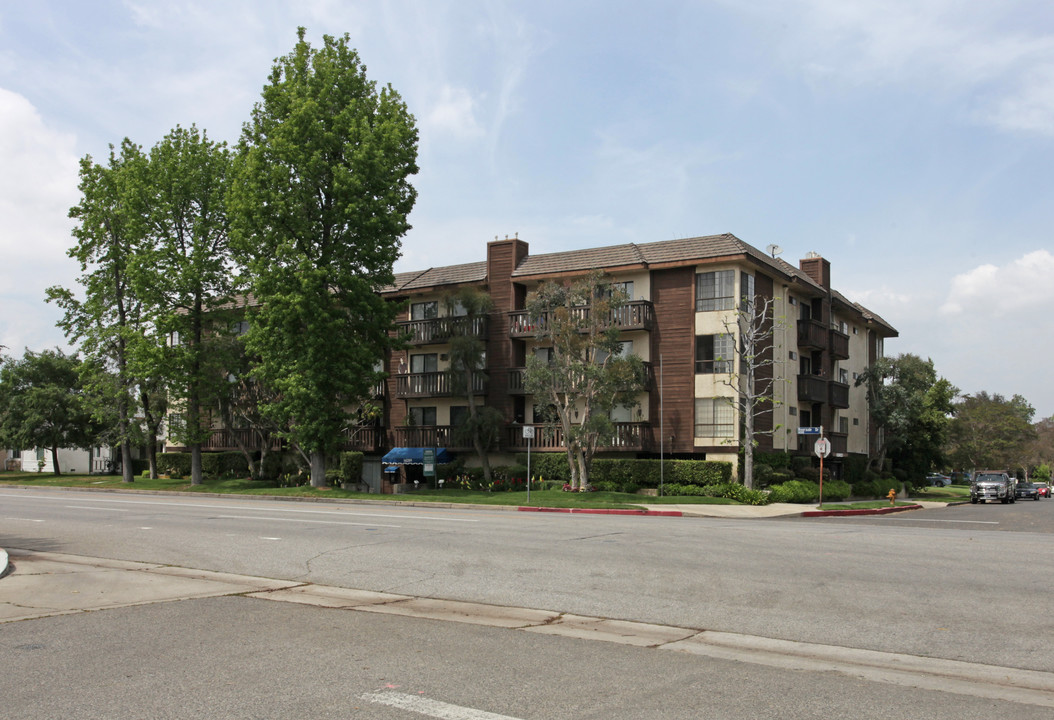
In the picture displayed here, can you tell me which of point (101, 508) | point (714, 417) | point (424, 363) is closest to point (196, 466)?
point (424, 363)

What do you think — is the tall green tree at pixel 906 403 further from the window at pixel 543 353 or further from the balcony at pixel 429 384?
the balcony at pixel 429 384

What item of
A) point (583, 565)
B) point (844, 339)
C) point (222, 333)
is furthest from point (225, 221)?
point (583, 565)

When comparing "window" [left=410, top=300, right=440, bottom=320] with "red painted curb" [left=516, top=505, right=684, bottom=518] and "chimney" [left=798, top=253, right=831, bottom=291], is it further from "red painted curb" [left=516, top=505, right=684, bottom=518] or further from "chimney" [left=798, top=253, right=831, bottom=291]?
"chimney" [left=798, top=253, right=831, bottom=291]

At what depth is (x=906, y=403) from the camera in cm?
4803

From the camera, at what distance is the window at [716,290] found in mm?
37125

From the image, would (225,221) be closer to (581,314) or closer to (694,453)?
(581,314)

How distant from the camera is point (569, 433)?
113 feet

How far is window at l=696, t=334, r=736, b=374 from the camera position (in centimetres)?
3700

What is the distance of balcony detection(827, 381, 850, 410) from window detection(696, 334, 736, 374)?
967 cm

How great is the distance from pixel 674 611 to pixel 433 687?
4135 millimetres

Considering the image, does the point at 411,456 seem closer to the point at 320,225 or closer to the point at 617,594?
the point at 320,225

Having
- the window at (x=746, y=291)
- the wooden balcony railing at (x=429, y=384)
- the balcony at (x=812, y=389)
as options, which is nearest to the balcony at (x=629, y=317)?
the window at (x=746, y=291)

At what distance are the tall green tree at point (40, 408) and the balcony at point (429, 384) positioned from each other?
2603 cm

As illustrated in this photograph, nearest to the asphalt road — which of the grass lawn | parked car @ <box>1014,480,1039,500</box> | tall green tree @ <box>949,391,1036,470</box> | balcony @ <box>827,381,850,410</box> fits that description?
the grass lawn
